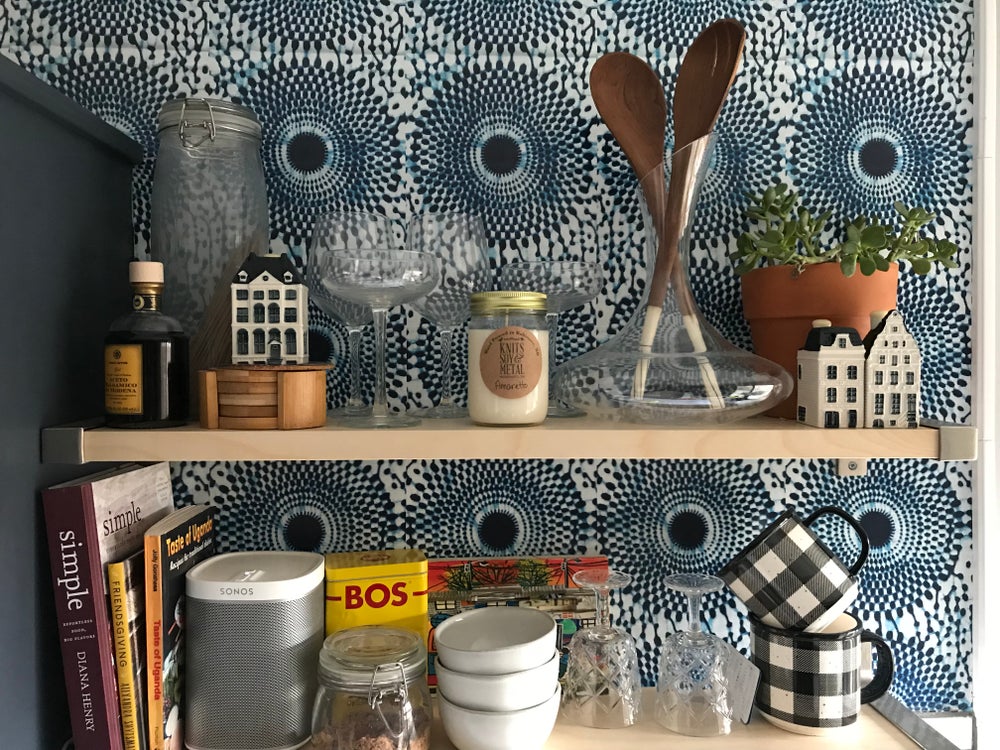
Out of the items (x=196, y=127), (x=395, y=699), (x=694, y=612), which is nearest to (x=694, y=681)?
(x=694, y=612)

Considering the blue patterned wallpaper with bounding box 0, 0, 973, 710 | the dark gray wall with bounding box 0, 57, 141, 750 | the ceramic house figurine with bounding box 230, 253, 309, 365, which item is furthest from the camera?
the blue patterned wallpaper with bounding box 0, 0, 973, 710

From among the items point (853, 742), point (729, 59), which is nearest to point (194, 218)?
point (729, 59)

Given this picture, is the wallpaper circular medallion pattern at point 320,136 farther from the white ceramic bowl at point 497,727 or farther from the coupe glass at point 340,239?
the white ceramic bowl at point 497,727

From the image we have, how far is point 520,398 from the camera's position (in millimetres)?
835

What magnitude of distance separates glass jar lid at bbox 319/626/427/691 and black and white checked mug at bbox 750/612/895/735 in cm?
42

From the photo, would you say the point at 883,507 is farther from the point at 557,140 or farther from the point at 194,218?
the point at 194,218

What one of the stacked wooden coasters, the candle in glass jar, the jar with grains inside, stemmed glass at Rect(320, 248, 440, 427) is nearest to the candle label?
the candle in glass jar

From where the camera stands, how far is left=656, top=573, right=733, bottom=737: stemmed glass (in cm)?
90

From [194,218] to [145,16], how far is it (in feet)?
1.14

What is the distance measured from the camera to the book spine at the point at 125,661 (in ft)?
2.65

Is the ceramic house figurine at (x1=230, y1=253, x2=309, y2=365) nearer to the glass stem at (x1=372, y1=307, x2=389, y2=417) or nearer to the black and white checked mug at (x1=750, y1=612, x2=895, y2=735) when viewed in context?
Answer: the glass stem at (x1=372, y1=307, x2=389, y2=417)

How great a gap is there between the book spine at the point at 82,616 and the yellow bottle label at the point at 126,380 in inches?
3.7

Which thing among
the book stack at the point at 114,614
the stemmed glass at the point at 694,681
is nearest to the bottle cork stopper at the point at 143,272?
the book stack at the point at 114,614

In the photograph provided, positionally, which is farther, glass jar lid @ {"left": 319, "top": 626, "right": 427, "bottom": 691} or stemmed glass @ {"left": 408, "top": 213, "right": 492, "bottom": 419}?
stemmed glass @ {"left": 408, "top": 213, "right": 492, "bottom": 419}
